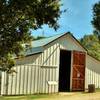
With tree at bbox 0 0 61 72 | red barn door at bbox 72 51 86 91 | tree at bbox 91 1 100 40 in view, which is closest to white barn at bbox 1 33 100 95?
red barn door at bbox 72 51 86 91

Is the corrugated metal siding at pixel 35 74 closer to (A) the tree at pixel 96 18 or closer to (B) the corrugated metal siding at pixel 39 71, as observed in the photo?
(B) the corrugated metal siding at pixel 39 71

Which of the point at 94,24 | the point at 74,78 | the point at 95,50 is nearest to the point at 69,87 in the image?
the point at 74,78

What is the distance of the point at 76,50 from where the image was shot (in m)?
36.5

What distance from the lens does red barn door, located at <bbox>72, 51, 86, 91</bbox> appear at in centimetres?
3631

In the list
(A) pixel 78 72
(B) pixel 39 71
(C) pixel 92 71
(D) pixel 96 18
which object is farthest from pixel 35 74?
(D) pixel 96 18

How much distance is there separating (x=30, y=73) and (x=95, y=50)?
50.5 meters

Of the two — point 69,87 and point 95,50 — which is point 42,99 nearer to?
point 69,87

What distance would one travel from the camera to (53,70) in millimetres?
34469

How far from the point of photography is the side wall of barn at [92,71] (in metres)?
37.5

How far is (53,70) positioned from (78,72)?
3.25m

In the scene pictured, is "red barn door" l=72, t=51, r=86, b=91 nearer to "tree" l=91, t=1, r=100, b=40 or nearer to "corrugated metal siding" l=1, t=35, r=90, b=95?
"corrugated metal siding" l=1, t=35, r=90, b=95

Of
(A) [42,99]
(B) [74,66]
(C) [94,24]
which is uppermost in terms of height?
(C) [94,24]

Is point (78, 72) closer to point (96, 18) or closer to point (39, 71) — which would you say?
point (39, 71)

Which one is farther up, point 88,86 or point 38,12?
point 38,12
